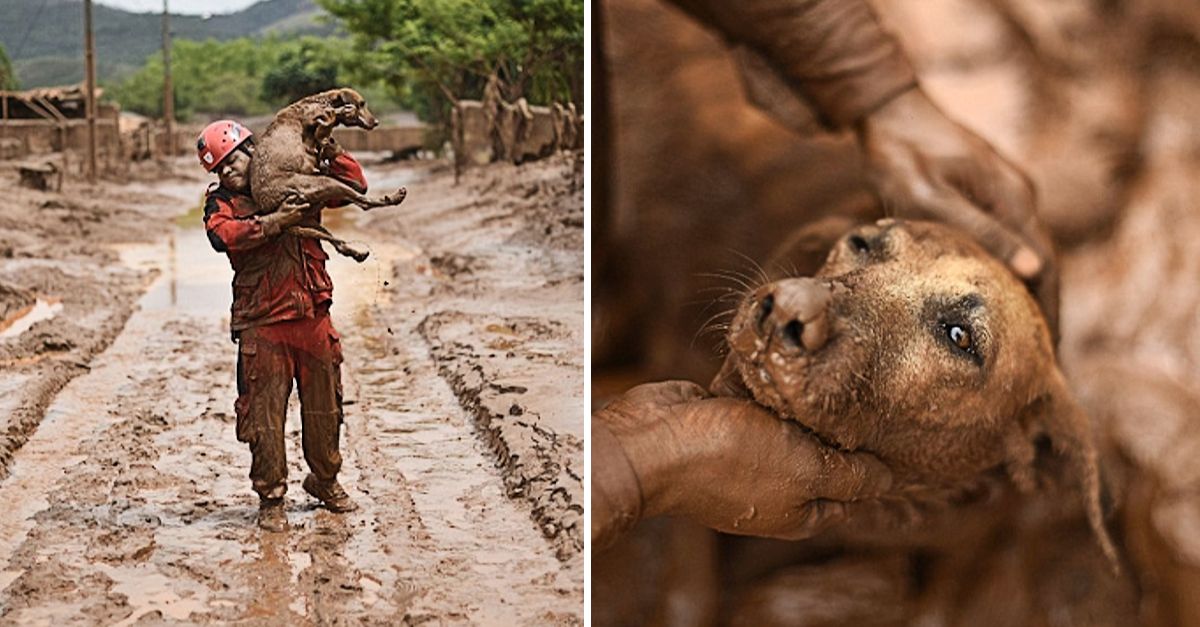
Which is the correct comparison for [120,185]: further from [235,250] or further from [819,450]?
[819,450]

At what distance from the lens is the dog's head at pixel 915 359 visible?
4.55 feet

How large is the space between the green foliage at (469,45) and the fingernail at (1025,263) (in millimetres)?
630

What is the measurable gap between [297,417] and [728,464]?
1.95 ft

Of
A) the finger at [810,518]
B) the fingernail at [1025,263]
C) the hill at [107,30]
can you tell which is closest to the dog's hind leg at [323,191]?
the hill at [107,30]

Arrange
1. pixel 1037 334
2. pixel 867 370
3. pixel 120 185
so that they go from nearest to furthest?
pixel 867 370 → pixel 1037 334 → pixel 120 185

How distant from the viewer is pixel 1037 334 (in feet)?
5.04

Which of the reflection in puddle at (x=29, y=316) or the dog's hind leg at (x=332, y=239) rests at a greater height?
the dog's hind leg at (x=332, y=239)

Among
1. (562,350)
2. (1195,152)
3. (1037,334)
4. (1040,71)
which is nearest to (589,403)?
(562,350)

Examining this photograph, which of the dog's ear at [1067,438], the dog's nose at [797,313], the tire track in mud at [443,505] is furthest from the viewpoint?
the tire track in mud at [443,505]

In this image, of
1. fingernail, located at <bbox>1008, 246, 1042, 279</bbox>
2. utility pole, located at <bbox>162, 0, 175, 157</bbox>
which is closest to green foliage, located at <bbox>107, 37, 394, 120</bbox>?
utility pole, located at <bbox>162, 0, 175, 157</bbox>

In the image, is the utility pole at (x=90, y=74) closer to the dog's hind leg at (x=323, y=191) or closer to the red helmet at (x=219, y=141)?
the red helmet at (x=219, y=141)

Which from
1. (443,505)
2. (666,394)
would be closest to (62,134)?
(443,505)

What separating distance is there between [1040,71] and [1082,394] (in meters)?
0.45

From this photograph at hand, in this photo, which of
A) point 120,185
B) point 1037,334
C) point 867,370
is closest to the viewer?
point 867,370
